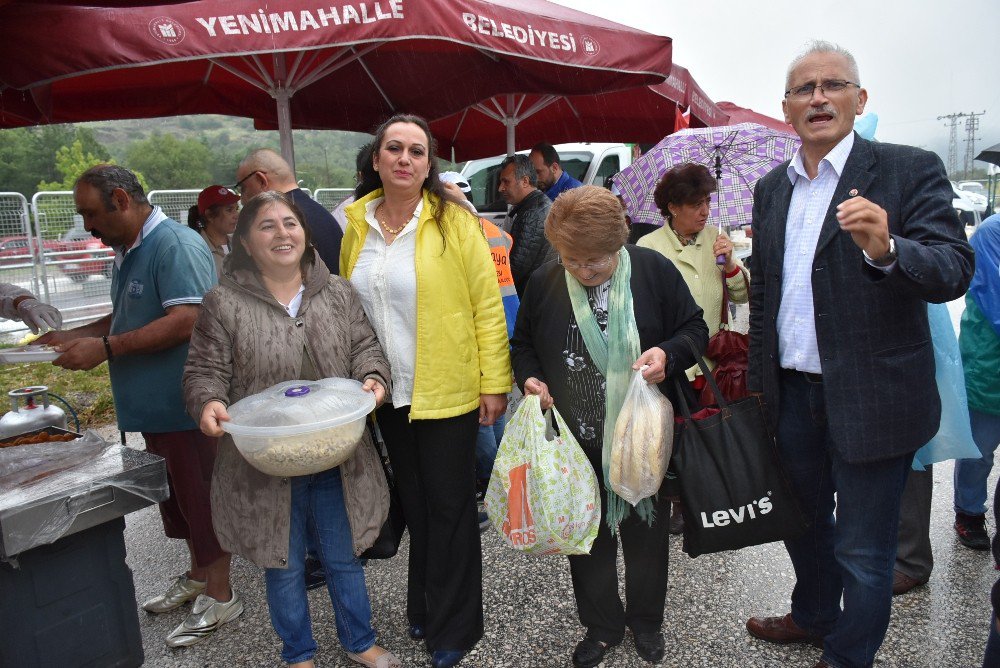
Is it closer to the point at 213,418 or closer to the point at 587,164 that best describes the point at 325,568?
the point at 213,418

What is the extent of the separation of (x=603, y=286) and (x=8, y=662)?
2.21 meters

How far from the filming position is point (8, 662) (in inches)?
78.0

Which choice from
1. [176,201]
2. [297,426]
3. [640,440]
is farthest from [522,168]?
[176,201]

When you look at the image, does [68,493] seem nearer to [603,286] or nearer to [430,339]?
[430,339]

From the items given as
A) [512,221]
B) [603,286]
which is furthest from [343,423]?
[512,221]

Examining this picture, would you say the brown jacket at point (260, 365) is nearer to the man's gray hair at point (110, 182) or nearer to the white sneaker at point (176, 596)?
the man's gray hair at point (110, 182)

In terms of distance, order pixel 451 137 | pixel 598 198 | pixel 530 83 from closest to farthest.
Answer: pixel 598 198 < pixel 530 83 < pixel 451 137

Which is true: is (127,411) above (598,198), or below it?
below

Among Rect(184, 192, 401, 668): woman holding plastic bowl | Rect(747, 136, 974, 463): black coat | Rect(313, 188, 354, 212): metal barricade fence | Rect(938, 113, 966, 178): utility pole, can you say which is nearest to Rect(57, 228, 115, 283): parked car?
Rect(313, 188, 354, 212): metal barricade fence

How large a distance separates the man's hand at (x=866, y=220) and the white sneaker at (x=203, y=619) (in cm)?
277

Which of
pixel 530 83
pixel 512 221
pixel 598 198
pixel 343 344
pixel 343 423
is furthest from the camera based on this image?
pixel 512 221

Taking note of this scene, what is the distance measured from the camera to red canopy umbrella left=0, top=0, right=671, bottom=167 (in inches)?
106

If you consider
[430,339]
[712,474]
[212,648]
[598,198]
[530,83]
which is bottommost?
[212,648]

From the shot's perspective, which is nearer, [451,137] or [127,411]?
[127,411]
